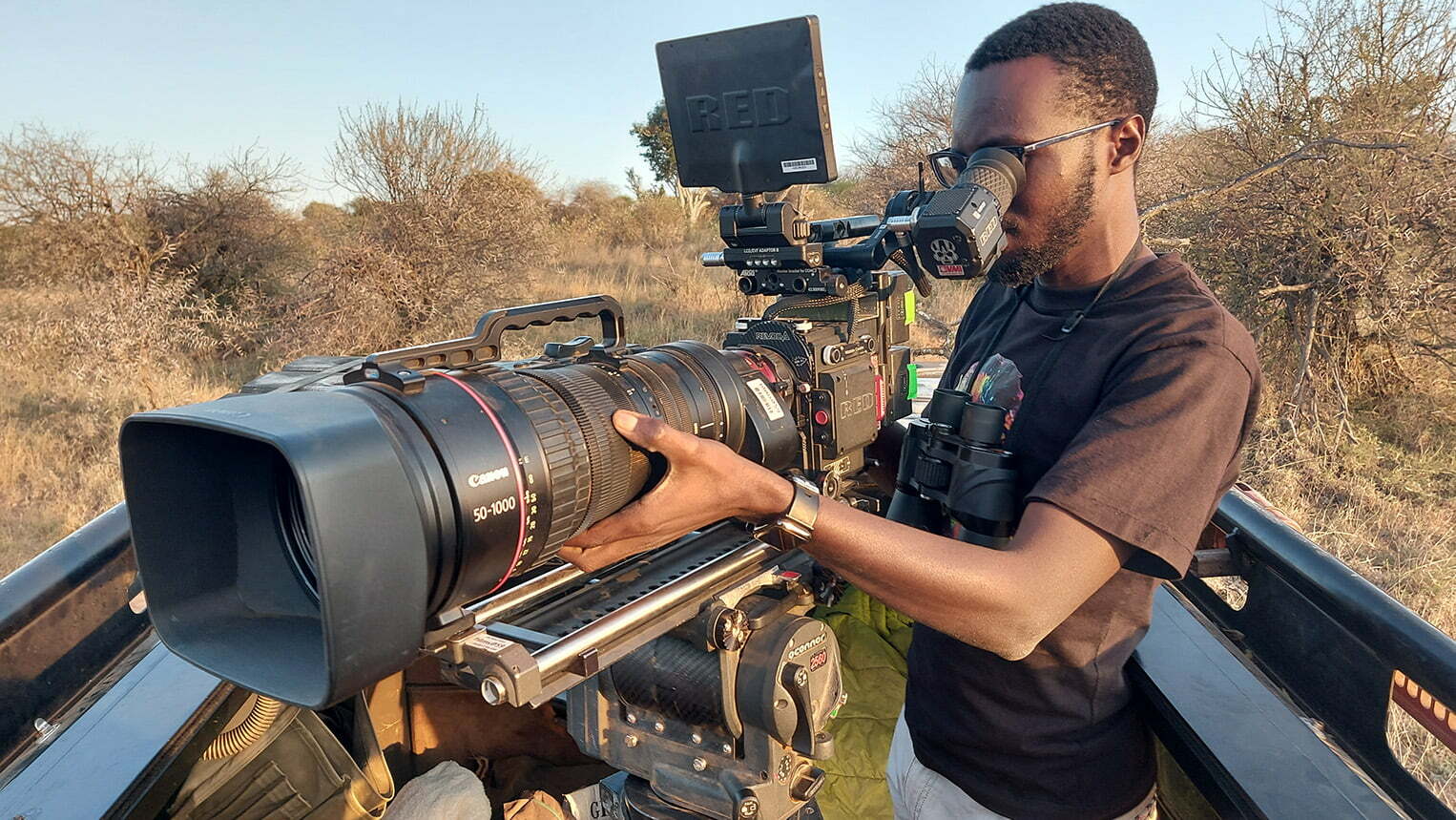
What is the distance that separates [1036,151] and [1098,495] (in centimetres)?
66

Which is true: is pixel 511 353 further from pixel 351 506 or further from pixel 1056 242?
pixel 351 506

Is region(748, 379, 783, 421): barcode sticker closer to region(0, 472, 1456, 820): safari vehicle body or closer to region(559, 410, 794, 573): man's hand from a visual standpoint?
region(559, 410, 794, 573): man's hand

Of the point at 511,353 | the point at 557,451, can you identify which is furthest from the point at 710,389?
the point at 511,353

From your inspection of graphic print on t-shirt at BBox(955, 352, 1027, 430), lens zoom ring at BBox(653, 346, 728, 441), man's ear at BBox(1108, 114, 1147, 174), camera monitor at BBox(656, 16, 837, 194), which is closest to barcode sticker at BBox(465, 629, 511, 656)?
lens zoom ring at BBox(653, 346, 728, 441)

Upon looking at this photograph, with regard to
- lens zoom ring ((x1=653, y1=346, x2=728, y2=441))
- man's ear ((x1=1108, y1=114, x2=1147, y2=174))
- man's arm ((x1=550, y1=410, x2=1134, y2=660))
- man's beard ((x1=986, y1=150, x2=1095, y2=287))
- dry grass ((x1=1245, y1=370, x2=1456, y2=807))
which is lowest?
dry grass ((x1=1245, y1=370, x2=1456, y2=807))

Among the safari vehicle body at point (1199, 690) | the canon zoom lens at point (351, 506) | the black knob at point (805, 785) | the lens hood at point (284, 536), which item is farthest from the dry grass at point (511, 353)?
the lens hood at point (284, 536)

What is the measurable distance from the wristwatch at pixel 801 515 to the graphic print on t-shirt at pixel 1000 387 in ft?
1.47

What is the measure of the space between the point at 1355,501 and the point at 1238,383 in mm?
5442

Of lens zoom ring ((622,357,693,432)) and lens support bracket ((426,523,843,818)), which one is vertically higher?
lens zoom ring ((622,357,693,432))

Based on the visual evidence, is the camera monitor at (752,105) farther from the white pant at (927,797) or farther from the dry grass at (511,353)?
the dry grass at (511,353)

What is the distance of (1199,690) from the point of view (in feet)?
5.32

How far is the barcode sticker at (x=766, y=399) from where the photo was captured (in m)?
1.82

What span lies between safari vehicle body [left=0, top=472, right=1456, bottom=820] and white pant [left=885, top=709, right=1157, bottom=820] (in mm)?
297

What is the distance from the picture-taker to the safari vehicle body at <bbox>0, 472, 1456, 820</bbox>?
135cm
